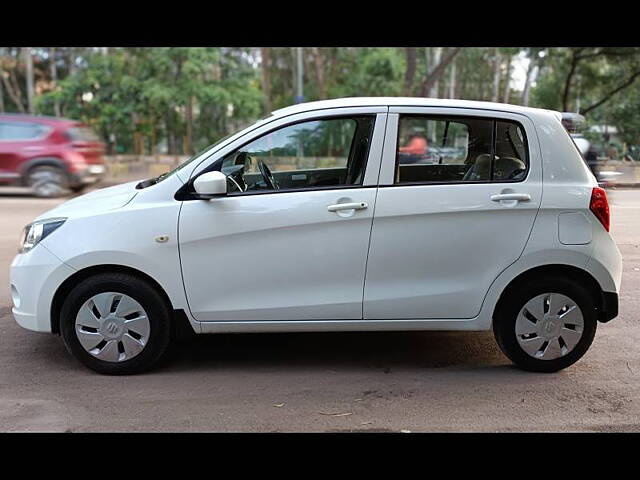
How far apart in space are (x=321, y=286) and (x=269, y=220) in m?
0.54

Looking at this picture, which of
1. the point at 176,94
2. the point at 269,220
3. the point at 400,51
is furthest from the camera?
the point at 400,51

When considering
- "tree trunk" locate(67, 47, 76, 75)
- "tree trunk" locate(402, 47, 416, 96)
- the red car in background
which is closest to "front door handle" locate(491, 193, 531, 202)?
the red car in background

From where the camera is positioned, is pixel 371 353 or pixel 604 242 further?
pixel 371 353

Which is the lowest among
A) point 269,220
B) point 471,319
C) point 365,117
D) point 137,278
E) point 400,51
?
point 471,319

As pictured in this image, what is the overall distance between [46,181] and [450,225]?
1261 centimetres

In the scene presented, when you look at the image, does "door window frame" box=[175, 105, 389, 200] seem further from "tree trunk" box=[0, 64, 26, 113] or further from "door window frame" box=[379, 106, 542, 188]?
"tree trunk" box=[0, 64, 26, 113]

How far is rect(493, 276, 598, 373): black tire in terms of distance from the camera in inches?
169

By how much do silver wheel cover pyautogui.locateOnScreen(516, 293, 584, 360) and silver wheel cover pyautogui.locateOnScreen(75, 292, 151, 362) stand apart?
2461 millimetres

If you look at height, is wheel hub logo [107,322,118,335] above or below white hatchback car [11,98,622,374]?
below

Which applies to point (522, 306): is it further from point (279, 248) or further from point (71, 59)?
point (71, 59)

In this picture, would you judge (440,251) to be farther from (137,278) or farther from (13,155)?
(13,155)

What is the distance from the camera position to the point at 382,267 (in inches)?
167

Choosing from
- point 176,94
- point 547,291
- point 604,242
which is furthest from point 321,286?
point 176,94

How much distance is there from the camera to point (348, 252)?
4.20 m
